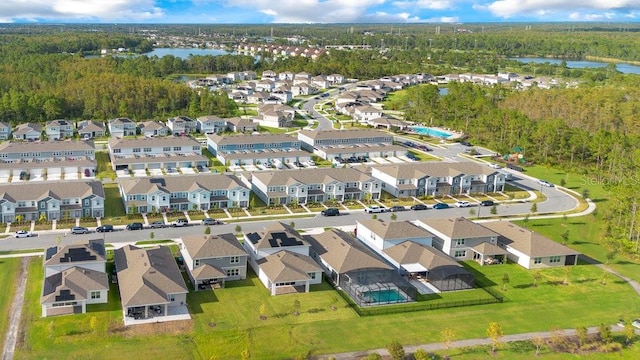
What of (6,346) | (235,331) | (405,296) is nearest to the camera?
(6,346)

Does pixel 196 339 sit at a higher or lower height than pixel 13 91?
lower

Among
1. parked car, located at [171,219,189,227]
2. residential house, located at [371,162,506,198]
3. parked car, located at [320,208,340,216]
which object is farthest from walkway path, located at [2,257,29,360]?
residential house, located at [371,162,506,198]

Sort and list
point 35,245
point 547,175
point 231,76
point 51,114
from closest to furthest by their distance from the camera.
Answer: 1. point 35,245
2. point 547,175
3. point 51,114
4. point 231,76

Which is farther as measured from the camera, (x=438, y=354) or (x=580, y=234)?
(x=580, y=234)

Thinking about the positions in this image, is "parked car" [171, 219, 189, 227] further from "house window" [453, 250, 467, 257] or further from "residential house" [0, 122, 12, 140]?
"residential house" [0, 122, 12, 140]

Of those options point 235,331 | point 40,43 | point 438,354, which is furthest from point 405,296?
point 40,43

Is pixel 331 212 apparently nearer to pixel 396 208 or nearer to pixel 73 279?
pixel 396 208

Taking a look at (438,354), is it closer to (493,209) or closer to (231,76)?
(493,209)
